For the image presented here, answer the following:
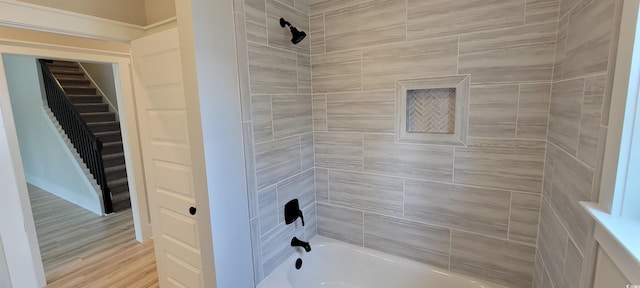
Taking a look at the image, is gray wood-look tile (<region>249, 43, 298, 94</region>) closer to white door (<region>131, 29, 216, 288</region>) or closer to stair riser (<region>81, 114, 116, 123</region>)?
white door (<region>131, 29, 216, 288</region>)

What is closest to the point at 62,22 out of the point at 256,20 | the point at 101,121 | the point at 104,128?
the point at 256,20

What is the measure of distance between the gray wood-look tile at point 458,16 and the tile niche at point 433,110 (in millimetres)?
261

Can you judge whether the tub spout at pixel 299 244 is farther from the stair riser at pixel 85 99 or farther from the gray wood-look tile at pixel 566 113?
the stair riser at pixel 85 99

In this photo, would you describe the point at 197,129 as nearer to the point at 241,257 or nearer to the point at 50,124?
the point at 241,257

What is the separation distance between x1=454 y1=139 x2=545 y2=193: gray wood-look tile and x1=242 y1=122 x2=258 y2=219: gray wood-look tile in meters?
1.17

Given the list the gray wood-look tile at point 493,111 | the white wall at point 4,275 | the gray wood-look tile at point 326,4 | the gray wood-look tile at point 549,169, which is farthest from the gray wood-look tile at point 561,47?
the white wall at point 4,275

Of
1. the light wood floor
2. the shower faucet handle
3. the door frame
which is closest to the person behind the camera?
the shower faucet handle

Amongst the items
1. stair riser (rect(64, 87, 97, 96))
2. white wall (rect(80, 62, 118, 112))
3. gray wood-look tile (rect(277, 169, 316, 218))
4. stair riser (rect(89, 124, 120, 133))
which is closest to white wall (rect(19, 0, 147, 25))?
gray wood-look tile (rect(277, 169, 316, 218))

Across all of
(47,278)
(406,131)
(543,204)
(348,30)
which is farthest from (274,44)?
(47,278)

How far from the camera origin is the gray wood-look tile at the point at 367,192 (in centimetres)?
174

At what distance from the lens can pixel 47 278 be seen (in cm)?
243

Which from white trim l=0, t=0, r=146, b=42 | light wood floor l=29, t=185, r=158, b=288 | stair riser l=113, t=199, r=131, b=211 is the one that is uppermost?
white trim l=0, t=0, r=146, b=42

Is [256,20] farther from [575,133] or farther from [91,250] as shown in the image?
[91,250]

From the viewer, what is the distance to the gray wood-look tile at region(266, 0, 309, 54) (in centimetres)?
154
